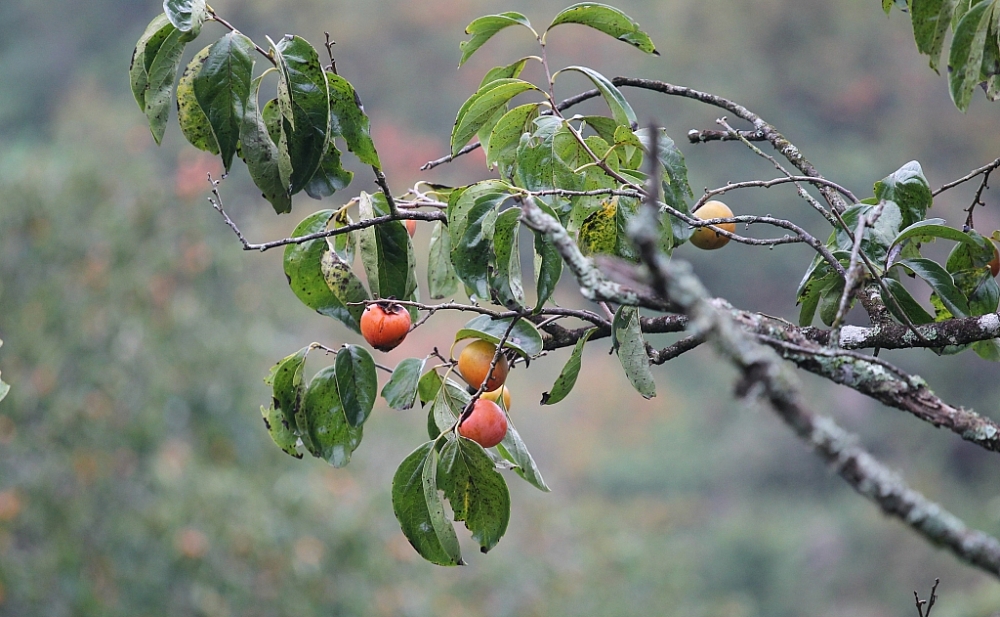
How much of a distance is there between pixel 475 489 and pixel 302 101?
0.38 m

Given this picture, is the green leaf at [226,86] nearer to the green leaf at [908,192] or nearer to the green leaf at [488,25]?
the green leaf at [488,25]

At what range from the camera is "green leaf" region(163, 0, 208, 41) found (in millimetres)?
735

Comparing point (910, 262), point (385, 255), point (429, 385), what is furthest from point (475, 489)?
point (910, 262)

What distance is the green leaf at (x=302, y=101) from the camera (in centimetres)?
78

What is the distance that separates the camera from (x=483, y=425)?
792mm

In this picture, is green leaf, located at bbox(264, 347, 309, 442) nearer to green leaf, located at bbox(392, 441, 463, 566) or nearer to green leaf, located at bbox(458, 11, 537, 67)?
green leaf, located at bbox(392, 441, 463, 566)

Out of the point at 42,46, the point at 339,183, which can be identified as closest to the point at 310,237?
the point at 339,183

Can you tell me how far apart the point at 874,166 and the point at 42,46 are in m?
11.9

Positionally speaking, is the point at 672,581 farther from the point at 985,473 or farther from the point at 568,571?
the point at 985,473

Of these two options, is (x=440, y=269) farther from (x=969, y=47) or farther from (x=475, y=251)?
(x=969, y=47)

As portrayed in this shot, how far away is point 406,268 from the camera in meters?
0.90

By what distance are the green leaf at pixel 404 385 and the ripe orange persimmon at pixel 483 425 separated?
67 mm

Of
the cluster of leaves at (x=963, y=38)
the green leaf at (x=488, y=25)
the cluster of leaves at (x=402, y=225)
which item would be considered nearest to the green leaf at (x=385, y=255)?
the cluster of leaves at (x=402, y=225)

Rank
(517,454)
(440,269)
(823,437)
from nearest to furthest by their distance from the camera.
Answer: (823,437) → (517,454) → (440,269)
